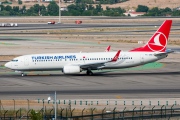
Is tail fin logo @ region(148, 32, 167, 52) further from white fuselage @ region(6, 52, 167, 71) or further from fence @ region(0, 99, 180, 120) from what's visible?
fence @ region(0, 99, 180, 120)

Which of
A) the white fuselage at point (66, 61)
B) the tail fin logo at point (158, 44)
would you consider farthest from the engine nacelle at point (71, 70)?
the tail fin logo at point (158, 44)

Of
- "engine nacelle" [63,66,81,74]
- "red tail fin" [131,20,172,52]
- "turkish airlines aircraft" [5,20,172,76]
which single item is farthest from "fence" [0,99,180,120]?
"red tail fin" [131,20,172,52]

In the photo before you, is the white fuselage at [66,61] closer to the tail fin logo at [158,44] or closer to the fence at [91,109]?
the tail fin logo at [158,44]

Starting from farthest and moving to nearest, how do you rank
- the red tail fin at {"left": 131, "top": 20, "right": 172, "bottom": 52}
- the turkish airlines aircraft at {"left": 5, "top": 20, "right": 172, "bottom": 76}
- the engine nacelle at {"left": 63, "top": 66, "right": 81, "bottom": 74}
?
the red tail fin at {"left": 131, "top": 20, "right": 172, "bottom": 52} → the turkish airlines aircraft at {"left": 5, "top": 20, "right": 172, "bottom": 76} → the engine nacelle at {"left": 63, "top": 66, "right": 81, "bottom": 74}

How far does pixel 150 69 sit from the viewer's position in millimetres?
101062

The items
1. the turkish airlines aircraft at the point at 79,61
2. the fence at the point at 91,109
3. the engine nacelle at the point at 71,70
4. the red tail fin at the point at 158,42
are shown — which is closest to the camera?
the fence at the point at 91,109

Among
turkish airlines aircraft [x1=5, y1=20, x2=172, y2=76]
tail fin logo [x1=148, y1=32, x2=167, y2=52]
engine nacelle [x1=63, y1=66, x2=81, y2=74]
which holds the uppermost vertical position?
tail fin logo [x1=148, y1=32, x2=167, y2=52]

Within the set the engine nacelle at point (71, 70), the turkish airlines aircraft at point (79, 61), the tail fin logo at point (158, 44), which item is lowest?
the engine nacelle at point (71, 70)

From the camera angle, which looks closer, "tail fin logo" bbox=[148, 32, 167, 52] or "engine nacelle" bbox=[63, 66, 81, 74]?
"engine nacelle" bbox=[63, 66, 81, 74]

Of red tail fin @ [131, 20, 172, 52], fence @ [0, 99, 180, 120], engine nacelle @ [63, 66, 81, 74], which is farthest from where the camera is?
red tail fin @ [131, 20, 172, 52]

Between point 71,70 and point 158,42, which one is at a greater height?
point 158,42

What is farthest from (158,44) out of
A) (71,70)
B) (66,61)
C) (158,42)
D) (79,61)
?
(66,61)

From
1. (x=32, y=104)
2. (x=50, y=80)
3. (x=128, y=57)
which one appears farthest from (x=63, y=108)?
(x=128, y=57)

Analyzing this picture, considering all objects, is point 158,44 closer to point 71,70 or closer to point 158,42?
point 158,42
